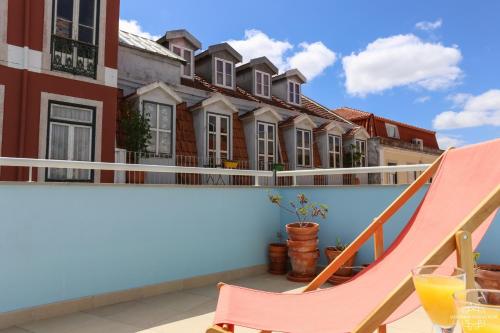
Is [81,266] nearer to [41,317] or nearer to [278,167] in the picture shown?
[41,317]

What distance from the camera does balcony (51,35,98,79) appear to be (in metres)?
8.28

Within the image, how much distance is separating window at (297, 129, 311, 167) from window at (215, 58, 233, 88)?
3.19 metres

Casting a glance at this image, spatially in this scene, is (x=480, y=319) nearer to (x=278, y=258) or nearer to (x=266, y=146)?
(x=278, y=258)

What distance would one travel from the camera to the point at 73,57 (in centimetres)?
853

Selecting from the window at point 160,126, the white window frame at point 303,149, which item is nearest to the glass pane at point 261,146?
the white window frame at point 303,149

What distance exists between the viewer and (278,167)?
40.0ft

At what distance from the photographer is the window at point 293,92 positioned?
52.7 ft

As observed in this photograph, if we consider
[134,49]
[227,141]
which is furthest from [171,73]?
[227,141]

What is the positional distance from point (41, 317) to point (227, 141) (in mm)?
8387

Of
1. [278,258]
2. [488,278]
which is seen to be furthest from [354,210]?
[488,278]

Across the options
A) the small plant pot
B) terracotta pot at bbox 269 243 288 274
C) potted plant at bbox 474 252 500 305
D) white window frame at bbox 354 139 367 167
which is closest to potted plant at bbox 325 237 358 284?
terracotta pot at bbox 269 243 288 274

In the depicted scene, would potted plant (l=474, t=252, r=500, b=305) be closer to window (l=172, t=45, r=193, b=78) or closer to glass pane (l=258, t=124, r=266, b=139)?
glass pane (l=258, t=124, r=266, b=139)

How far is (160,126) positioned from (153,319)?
6.98 meters

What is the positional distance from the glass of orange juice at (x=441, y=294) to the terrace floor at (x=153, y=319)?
95.2 inches
